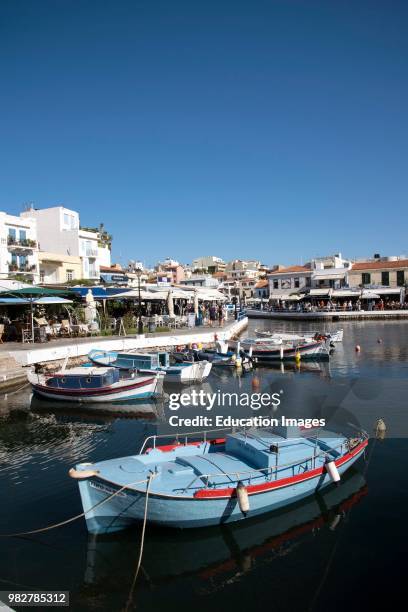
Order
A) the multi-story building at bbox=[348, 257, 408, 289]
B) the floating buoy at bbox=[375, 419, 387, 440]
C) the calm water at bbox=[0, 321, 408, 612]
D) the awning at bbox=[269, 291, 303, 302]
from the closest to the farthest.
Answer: the calm water at bbox=[0, 321, 408, 612] → the floating buoy at bbox=[375, 419, 387, 440] → the multi-story building at bbox=[348, 257, 408, 289] → the awning at bbox=[269, 291, 303, 302]

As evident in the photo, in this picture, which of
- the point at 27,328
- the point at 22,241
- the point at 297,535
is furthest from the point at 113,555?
the point at 22,241

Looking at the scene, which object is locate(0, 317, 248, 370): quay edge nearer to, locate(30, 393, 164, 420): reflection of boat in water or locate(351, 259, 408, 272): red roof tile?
locate(30, 393, 164, 420): reflection of boat in water

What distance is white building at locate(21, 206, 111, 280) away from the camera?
51.6m

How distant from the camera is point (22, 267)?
42812mm

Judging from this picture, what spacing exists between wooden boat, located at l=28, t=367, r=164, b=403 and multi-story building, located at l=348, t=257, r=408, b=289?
212 ft

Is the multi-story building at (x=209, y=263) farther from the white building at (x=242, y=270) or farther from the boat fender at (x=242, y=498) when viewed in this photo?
the boat fender at (x=242, y=498)

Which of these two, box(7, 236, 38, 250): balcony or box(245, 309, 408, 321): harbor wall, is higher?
box(7, 236, 38, 250): balcony

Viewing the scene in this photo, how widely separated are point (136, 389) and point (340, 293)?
2400 inches

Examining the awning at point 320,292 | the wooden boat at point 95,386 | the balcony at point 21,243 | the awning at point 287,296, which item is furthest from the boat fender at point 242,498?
the awning at point 287,296

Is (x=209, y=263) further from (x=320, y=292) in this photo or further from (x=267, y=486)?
(x=267, y=486)

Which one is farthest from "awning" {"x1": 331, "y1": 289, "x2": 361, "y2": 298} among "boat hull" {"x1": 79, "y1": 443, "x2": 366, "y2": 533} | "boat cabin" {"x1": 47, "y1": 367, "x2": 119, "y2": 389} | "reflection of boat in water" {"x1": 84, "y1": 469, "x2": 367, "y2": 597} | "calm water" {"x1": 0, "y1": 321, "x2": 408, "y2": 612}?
"boat hull" {"x1": 79, "y1": 443, "x2": 366, "y2": 533}

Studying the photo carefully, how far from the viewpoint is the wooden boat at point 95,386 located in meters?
20.4

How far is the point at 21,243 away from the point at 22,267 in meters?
2.27

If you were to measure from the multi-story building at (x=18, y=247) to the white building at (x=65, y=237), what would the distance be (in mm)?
6851
